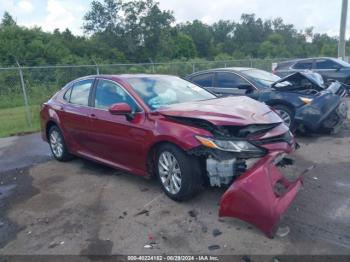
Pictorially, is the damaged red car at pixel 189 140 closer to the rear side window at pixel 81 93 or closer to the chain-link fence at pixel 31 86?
the rear side window at pixel 81 93

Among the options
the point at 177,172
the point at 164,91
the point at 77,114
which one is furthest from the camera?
the point at 77,114

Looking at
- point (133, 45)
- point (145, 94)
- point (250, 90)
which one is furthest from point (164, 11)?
point (145, 94)

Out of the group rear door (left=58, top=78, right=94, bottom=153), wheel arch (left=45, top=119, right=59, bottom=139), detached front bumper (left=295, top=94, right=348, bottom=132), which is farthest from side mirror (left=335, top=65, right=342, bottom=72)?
wheel arch (left=45, top=119, right=59, bottom=139)

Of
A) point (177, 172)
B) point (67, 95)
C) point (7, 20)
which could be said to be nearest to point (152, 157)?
point (177, 172)

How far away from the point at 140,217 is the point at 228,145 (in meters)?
1.34

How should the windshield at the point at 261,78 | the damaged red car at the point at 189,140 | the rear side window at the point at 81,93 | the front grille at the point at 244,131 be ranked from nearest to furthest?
1. the damaged red car at the point at 189,140
2. the front grille at the point at 244,131
3. the rear side window at the point at 81,93
4. the windshield at the point at 261,78

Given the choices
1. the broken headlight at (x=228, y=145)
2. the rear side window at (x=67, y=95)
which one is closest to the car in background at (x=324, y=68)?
the rear side window at (x=67, y=95)

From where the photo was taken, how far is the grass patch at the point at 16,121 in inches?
415

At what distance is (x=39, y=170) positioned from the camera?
634cm

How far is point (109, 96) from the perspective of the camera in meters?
5.39

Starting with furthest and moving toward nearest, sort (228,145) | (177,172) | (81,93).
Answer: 1. (81,93)
2. (177,172)
3. (228,145)

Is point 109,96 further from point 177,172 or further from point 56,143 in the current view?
point 56,143

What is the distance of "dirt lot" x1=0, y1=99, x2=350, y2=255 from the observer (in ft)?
11.5

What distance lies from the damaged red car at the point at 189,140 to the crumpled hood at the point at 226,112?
0.04ft
